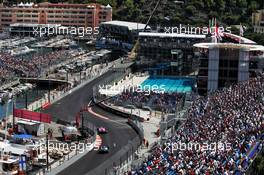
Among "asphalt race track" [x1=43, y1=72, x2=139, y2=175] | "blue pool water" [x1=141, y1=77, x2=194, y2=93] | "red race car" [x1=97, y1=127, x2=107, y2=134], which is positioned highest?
"blue pool water" [x1=141, y1=77, x2=194, y2=93]

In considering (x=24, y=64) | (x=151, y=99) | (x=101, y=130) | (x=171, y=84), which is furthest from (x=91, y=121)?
(x=24, y=64)

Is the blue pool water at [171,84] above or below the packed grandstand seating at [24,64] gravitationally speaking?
below

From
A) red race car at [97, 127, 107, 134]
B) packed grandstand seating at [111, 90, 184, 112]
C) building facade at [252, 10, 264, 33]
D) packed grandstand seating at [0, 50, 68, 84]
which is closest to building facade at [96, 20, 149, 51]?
packed grandstand seating at [0, 50, 68, 84]

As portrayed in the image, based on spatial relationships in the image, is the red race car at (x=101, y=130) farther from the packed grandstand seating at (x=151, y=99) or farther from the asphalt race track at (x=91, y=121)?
the packed grandstand seating at (x=151, y=99)

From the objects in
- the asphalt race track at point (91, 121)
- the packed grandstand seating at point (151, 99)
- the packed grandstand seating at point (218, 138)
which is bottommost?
the asphalt race track at point (91, 121)

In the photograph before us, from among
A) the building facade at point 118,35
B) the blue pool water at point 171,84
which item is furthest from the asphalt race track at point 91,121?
the building facade at point 118,35

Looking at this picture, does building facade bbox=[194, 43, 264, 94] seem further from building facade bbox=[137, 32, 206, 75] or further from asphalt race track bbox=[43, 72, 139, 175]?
building facade bbox=[137, 32, 206, 75]
